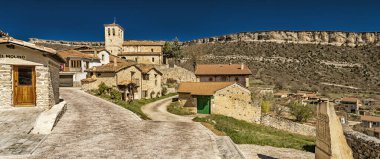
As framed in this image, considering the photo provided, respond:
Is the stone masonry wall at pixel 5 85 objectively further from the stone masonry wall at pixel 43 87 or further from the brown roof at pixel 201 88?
the brown roof at pixel 201 88

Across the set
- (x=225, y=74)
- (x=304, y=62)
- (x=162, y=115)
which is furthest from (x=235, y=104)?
(x=304, y=62)

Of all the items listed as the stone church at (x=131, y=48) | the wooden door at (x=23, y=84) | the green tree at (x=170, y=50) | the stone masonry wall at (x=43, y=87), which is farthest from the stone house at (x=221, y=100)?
the green tree at (x=170, y=50)

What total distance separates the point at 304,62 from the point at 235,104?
7442 centimetres

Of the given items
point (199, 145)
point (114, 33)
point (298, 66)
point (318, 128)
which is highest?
point (114, 33)

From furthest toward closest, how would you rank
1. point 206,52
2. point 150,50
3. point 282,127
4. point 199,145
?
point 206,52
point 150,50
point 282,127
point 199,145

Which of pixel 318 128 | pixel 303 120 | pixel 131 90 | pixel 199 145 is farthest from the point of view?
pixel 303 120

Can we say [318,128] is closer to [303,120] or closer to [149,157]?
[149,157]

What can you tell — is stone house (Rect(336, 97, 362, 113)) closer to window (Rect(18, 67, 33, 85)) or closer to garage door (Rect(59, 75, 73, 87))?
garage door (Rect(59, 75, 73, 87))

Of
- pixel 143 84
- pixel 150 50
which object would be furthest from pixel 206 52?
pixel 143 84

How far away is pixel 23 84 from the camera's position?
16156mm

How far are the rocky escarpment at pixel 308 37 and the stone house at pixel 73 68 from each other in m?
89.4

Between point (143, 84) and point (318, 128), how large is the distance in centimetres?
3466

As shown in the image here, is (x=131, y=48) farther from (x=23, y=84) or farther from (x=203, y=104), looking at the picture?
(x=23, y=84)

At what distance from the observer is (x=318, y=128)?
9688 mm
